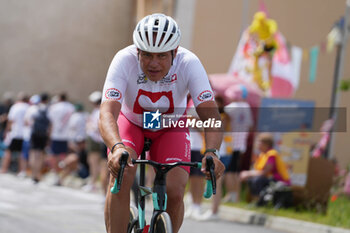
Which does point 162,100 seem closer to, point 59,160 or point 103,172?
point 103,172

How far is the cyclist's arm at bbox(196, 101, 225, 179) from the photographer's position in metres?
4.18

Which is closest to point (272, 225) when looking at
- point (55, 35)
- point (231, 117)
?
point (231, 117)

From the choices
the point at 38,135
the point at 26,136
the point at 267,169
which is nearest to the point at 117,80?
the point at 267,169

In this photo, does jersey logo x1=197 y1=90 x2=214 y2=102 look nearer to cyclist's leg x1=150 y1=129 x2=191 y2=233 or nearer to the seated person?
cyclist's leg x1=150 y1=129 x2=191 y2=233

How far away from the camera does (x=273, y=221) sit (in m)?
9.95

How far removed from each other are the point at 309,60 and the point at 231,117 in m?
7.98

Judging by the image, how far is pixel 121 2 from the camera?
2933 cm

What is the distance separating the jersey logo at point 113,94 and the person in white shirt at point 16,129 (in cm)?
1190

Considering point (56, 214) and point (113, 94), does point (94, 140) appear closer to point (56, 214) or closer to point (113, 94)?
point (56, 214)

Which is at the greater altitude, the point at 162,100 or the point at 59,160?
the point at 162,100

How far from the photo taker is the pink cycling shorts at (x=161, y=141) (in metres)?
4.63

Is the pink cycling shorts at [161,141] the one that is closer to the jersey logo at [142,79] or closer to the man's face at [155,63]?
the jersey logo at [142,79]

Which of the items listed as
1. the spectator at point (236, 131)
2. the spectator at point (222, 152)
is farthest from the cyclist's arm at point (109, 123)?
the spectator at point (236, 131)

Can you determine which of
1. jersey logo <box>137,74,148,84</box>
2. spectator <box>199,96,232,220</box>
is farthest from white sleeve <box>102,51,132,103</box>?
spectator <box>199,96,232,220</box>
